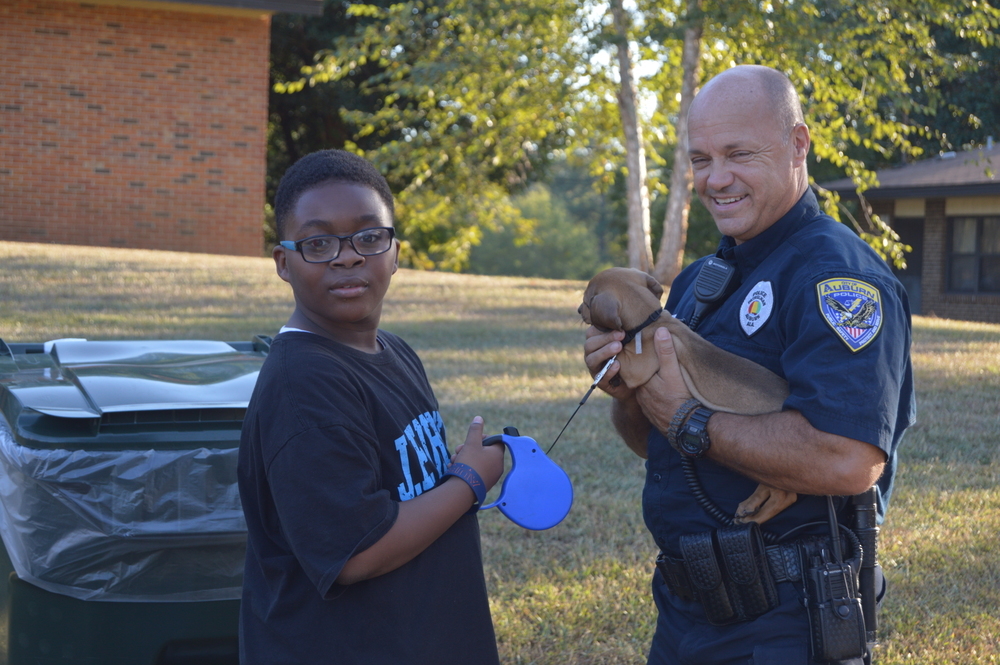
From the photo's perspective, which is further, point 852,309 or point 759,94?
point 759,94

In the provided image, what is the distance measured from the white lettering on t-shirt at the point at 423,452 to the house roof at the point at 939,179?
18.9 m

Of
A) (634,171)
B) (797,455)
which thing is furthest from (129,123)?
(797,455)

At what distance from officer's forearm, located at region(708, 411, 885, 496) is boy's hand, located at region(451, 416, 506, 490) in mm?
483

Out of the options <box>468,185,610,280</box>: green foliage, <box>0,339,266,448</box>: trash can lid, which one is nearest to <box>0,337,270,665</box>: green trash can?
<box>0,339,266,448</box>: trash can lid

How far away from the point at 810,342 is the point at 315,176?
1091mm

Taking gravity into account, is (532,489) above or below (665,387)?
below

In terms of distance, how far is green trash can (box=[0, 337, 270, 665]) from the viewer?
230cm

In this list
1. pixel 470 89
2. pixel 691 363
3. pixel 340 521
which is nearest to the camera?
pixel 340 521

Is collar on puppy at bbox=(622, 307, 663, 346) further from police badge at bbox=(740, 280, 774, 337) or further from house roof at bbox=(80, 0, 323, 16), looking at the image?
house roof at bbox=(80, 0, 323, 16)

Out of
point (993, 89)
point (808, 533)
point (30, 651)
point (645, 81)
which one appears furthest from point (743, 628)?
point (993, 89)

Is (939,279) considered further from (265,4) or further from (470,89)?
(265,4)

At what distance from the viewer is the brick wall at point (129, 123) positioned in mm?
15352

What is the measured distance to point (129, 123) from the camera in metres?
15.7

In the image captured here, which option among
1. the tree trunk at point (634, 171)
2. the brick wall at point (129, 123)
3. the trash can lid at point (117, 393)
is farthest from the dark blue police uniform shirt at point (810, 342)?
the brick wall at point (129, 123)
